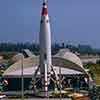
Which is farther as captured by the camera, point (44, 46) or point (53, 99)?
point (44, 46)

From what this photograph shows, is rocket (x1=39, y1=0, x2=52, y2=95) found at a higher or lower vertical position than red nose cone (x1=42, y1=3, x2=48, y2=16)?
lower

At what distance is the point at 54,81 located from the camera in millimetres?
76500

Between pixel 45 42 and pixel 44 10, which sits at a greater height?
pixel 44 10

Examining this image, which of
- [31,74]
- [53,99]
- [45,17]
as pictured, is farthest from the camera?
[31,74]

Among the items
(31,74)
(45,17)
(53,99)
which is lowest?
(53,99)

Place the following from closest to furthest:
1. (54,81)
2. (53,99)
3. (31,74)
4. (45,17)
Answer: (53,99), (45,17), (54,81), (31,74)

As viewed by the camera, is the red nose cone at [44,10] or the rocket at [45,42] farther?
the rocket at [45,42]

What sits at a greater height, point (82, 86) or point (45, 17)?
point (45, 17)

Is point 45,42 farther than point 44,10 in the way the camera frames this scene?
Yes

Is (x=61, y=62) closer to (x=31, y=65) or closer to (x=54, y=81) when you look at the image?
(x=31, y=65)

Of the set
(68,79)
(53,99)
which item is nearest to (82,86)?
(68,79)

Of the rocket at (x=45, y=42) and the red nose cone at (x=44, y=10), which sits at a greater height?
the red nose cone at (x=44, y=10)

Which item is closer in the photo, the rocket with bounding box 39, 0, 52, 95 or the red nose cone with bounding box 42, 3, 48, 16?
the red nose cone with bounding box 42, 3, 48, 16

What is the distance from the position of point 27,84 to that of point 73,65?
8.21 m
